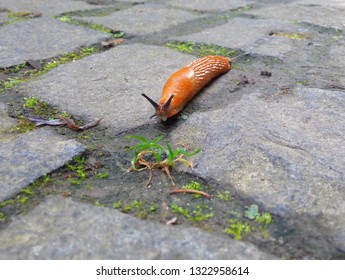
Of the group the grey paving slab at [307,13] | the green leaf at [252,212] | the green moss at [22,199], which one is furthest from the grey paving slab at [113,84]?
the grey paving slab at [307,13]

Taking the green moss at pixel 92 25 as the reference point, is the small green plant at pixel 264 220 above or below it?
above

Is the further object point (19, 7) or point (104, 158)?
point (19, 7)

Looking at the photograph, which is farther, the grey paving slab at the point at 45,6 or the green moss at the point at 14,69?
the grey paving slab at the point at 45,6

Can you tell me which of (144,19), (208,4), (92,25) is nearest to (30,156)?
(92,25)

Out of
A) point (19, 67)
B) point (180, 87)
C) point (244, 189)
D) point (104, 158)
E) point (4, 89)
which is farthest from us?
point (19, 67)

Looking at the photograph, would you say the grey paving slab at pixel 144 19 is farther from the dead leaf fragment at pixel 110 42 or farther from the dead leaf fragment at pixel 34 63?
the dead leaf fragment at pixel 34 63

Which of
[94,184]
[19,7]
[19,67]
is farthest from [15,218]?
[19,7]

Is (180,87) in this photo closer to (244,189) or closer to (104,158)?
(104,158)

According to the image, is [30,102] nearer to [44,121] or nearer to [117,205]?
[44,121]
